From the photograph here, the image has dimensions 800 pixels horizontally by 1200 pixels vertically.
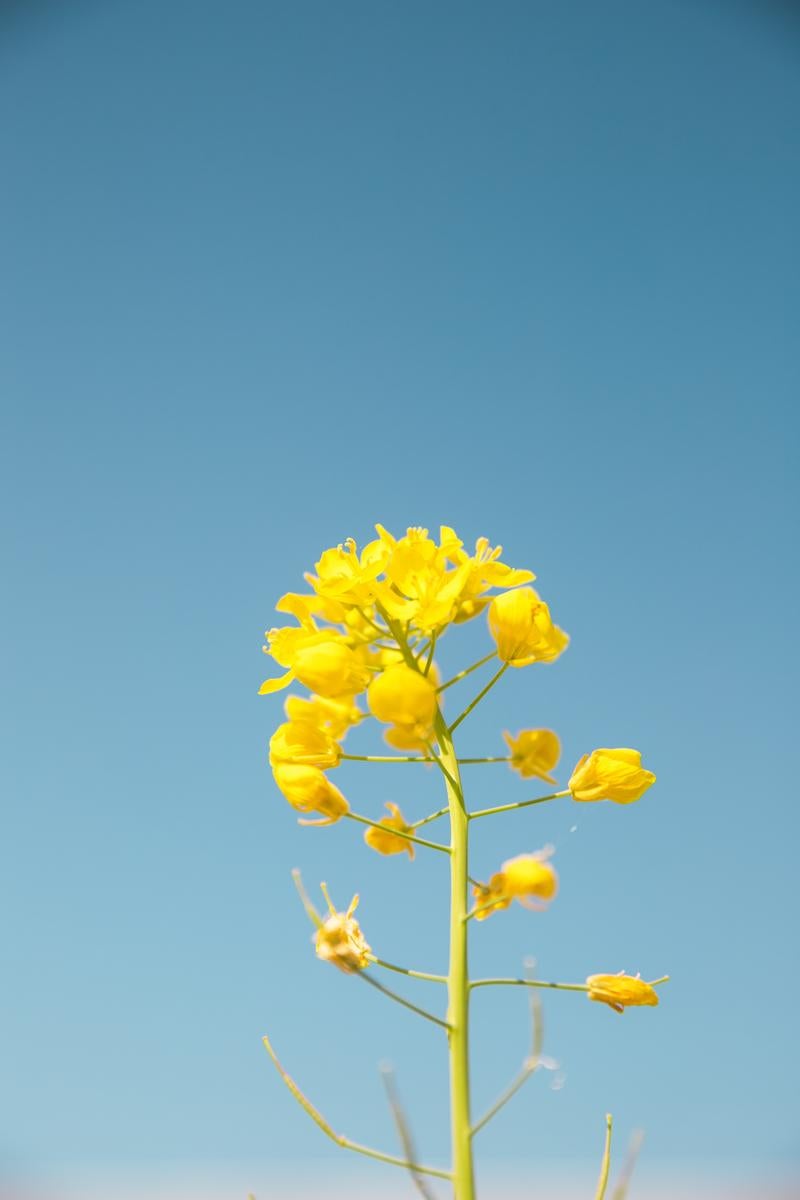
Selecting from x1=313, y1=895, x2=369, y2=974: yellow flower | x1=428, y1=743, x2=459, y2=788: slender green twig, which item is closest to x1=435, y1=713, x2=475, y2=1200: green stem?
x1=428, y1=743, x2=459, y2=788: slender green twig

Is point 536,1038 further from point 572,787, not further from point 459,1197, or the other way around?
point 572,787

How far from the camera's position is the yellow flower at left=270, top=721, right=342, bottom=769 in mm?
2076

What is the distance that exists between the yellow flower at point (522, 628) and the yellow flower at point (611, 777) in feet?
0.86

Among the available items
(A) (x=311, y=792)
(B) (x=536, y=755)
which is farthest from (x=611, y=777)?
(A) (x=311, y=792)

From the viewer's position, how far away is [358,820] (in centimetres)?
205

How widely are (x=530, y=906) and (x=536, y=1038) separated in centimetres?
24

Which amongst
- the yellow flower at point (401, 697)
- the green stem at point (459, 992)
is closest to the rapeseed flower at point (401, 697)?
the yellow flower at point (401, 697)

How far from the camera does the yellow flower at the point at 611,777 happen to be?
A: 2.04m

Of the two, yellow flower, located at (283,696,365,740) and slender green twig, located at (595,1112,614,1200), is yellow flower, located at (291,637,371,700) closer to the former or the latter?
yellow flower, located at (283,696,365,740)

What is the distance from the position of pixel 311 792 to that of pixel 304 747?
0.11 m

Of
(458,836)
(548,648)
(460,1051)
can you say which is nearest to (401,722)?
(458,836)

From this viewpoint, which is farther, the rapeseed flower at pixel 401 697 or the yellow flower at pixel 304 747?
the yellow flower at pixel 304 747

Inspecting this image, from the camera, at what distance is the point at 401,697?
186cm

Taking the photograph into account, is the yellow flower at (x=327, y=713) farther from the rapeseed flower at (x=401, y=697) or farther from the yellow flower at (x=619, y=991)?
the yellow flower at (x=619, y=991)
